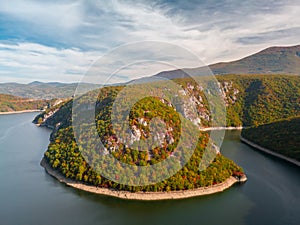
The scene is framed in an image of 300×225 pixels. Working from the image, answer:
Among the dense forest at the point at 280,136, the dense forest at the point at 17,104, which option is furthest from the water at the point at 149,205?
the dense forest at the point at 17,104

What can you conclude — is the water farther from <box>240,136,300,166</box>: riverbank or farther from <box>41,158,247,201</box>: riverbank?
<box>240,136,300,166</box>: riverbank

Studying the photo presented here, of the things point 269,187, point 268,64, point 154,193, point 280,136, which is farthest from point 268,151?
point 268,64

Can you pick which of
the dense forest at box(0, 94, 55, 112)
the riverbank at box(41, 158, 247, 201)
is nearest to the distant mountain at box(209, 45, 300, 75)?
the dense forest at box(0, 94, 55, 112)

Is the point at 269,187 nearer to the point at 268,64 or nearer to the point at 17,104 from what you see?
the point at 17,104

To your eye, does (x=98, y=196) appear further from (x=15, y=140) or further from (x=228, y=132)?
(x=228, y=132)

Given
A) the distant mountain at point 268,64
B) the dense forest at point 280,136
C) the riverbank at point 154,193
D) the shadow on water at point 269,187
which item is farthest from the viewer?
the distant mountain at point 268,64

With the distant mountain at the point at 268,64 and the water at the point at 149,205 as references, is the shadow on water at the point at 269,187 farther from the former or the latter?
the distant mountain at the point at 268,64
